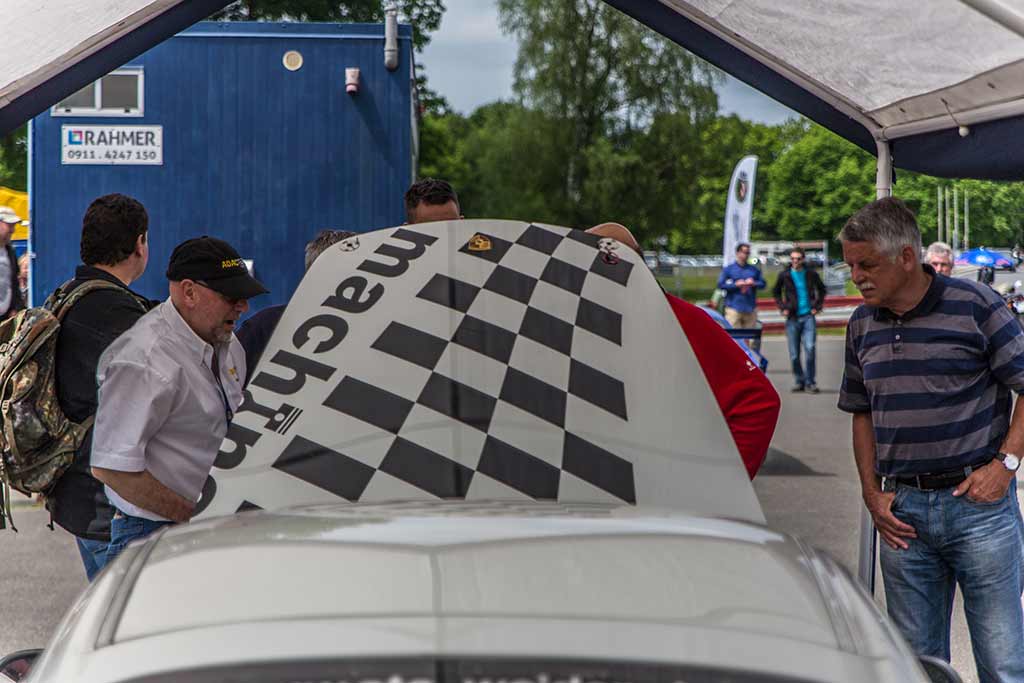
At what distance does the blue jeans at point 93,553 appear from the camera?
381 cm

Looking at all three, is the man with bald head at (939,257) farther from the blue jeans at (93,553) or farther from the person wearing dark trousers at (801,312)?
the person wearing dark trousers at (801,312)

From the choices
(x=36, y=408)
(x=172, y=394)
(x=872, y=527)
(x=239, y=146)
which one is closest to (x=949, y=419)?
(x=872, y=527)

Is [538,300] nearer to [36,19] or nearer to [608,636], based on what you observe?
[608,636]

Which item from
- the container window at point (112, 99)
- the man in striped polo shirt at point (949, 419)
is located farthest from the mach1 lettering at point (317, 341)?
the container window at point (112, 99)

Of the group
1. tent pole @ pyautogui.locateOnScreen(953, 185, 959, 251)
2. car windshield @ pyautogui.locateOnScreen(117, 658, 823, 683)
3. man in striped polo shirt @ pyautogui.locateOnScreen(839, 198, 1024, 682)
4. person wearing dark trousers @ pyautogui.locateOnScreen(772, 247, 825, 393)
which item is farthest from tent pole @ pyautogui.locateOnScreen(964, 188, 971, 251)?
person wearing dark trousers @ pyautogui.locateOnScreen(772, 247, 825, 393)

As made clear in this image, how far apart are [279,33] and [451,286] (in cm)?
661

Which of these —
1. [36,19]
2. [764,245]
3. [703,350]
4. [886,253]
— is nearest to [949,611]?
[886,253]

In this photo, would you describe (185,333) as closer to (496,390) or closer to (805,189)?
(496,390)

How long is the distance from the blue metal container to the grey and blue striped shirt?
548cm

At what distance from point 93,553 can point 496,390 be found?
1863 mm

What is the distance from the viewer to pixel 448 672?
1.44 meters

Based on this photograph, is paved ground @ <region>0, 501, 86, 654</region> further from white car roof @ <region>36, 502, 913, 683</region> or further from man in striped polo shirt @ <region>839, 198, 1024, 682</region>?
white car roof @ <region>36, 502, 913, 683</region>

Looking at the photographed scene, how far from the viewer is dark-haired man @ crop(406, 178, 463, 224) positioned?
484 centimetres

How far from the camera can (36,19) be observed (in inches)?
160
